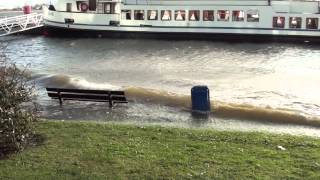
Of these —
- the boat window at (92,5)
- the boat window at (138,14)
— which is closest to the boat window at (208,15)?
the boat window at (138,14)

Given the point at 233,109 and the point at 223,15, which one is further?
the point at 223,15

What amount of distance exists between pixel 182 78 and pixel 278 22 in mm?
20980

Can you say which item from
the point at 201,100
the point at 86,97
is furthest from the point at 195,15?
the point at 201,100

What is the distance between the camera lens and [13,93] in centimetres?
941

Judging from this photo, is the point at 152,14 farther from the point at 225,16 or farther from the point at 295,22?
the point at 295,22

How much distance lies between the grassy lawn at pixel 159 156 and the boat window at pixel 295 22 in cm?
3601

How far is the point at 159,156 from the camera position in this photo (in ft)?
29.7

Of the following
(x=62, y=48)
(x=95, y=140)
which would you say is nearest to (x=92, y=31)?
(x=62, y=48)

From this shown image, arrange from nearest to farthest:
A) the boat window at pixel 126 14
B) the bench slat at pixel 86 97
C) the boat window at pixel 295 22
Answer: the bench slat at pixel 86 97, the boat window at pixel 295 22, the boat window at pixel 126 14

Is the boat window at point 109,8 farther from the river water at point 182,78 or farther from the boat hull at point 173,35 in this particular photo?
the river water at point 182,78

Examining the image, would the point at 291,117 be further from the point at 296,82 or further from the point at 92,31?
the point at 92,31

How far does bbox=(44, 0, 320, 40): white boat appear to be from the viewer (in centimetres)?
4609

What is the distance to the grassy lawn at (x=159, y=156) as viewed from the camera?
26.6 feet

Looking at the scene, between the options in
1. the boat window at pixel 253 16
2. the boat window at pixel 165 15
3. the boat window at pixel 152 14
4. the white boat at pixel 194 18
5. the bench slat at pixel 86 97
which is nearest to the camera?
the bench slat at pixel 86 97
